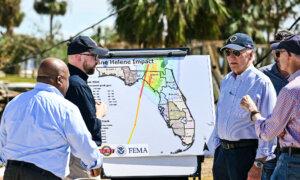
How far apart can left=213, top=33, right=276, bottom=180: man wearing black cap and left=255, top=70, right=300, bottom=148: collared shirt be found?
2.95 feet

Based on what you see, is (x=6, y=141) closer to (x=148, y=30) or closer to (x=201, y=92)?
(x=201, y=92)

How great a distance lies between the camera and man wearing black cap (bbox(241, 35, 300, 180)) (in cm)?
511

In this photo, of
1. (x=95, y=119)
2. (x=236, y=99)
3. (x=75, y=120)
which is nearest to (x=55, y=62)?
(x=75, y=120)

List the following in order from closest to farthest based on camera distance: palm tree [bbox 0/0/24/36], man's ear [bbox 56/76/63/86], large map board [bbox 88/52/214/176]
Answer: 1. man's ear [bbox 56/76/63/86]
2. large map board [bbox 88/52/214/176]
3. palm tree [bbox 0/0/24/36]

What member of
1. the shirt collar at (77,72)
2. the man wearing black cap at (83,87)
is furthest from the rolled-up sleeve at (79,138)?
the shirt collar at (77,72)

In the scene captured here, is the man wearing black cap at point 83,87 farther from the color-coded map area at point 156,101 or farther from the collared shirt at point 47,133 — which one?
the color-coded map area at point 156,101

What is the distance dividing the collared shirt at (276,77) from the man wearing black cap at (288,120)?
1.55m

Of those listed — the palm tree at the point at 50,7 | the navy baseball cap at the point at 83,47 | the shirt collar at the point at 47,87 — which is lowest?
the shirt collar at the point at 47,87

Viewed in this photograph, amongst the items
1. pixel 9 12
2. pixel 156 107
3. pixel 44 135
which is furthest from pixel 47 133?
pixel 9 12

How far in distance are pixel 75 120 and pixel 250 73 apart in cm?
189

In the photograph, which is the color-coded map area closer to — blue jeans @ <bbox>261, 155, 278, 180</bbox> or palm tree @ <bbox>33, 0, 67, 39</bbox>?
blue jeans @ <bbox>261, 155, 278, 180</bbox>

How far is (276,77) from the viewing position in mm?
6977

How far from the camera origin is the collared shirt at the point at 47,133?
5.14 m

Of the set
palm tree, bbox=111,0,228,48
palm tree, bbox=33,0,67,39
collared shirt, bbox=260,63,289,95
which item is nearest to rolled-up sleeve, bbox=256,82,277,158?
collared shirt, bbox=260,63,289,95
